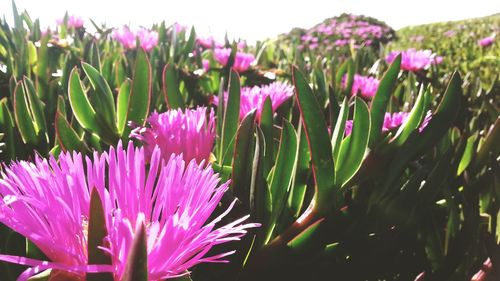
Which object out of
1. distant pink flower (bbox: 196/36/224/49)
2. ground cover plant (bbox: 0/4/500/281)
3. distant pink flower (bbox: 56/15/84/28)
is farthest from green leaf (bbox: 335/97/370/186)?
distant pink flower (bbox: 56/15/84/28)

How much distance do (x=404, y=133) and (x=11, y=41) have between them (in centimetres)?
→ 116

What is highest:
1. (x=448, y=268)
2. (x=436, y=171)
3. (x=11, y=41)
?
(x=11, y=41)

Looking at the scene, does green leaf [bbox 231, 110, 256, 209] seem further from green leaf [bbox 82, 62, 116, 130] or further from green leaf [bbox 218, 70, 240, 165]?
green leaf [bbox 82, 62, 116, 130]

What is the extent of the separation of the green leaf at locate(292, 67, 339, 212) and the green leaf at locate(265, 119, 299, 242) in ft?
0.10

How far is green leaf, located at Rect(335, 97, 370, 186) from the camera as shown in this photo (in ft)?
1.52

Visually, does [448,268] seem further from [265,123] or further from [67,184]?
[67,184]

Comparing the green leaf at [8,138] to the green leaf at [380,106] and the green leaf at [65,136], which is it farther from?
the green leaf at [380,106]

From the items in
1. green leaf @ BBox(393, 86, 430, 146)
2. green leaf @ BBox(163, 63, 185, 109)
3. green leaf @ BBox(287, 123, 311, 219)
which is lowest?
green leaf @ BBox(287, 123, 311, 219)

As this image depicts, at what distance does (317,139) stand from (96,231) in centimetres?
25

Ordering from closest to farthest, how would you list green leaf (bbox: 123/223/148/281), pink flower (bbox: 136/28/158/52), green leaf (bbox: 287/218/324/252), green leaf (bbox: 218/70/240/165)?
green leaf (bbox: 123/223/148/281)
green leaf (bbox: 287/218/324/252)
green leaf (bbox: 218/70/240/165)
pink flower (bbox: 136/28/158/52)

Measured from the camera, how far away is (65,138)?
0.52m

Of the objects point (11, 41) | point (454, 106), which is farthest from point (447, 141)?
point (11, 41)

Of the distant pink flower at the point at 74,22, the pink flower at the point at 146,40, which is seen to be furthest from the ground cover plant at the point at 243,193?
the distant pink flower at the point at 74,22

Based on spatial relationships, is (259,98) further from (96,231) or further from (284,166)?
(96,231)
